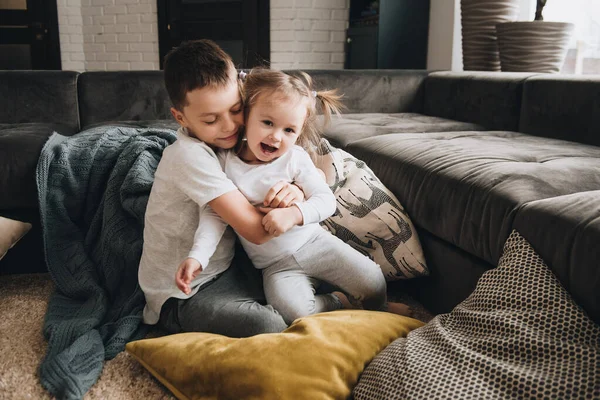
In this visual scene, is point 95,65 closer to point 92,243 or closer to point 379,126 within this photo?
point 379,126

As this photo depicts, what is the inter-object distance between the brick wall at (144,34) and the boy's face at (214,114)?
377 centimetres

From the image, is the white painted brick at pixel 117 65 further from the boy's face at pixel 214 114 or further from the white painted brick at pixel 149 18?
the boy's face at pixel 214 114

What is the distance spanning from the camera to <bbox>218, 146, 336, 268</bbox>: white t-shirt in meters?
1.24

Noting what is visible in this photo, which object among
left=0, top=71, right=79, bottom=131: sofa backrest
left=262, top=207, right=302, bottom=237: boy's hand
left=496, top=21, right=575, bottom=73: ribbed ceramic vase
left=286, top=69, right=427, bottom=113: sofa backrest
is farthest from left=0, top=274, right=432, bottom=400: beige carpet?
left=496, top=21, right=575, bottom=73: ribbed ceramic vase

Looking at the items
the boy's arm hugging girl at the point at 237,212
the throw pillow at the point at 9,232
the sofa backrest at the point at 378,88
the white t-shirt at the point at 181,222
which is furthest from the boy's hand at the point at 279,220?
the sofa backrest at the point at 378,88

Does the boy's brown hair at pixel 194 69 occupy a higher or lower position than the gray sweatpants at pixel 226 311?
higher

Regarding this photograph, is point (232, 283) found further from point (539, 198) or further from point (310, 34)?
point (310, 34)

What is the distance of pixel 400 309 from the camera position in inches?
54.4

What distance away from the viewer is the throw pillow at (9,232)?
151 centimetres

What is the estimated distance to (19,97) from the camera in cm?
236

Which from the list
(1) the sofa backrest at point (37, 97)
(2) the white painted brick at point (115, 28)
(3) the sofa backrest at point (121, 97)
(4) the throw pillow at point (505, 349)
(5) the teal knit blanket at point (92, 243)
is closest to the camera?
(4) the throw pillow at point (505, 349)

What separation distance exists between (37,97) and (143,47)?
289 cm

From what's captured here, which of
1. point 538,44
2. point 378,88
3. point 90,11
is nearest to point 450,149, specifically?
point 378,88

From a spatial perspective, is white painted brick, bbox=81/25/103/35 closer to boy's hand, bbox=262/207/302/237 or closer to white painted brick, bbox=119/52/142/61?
white painted brick, bbox=119/52/142/61
